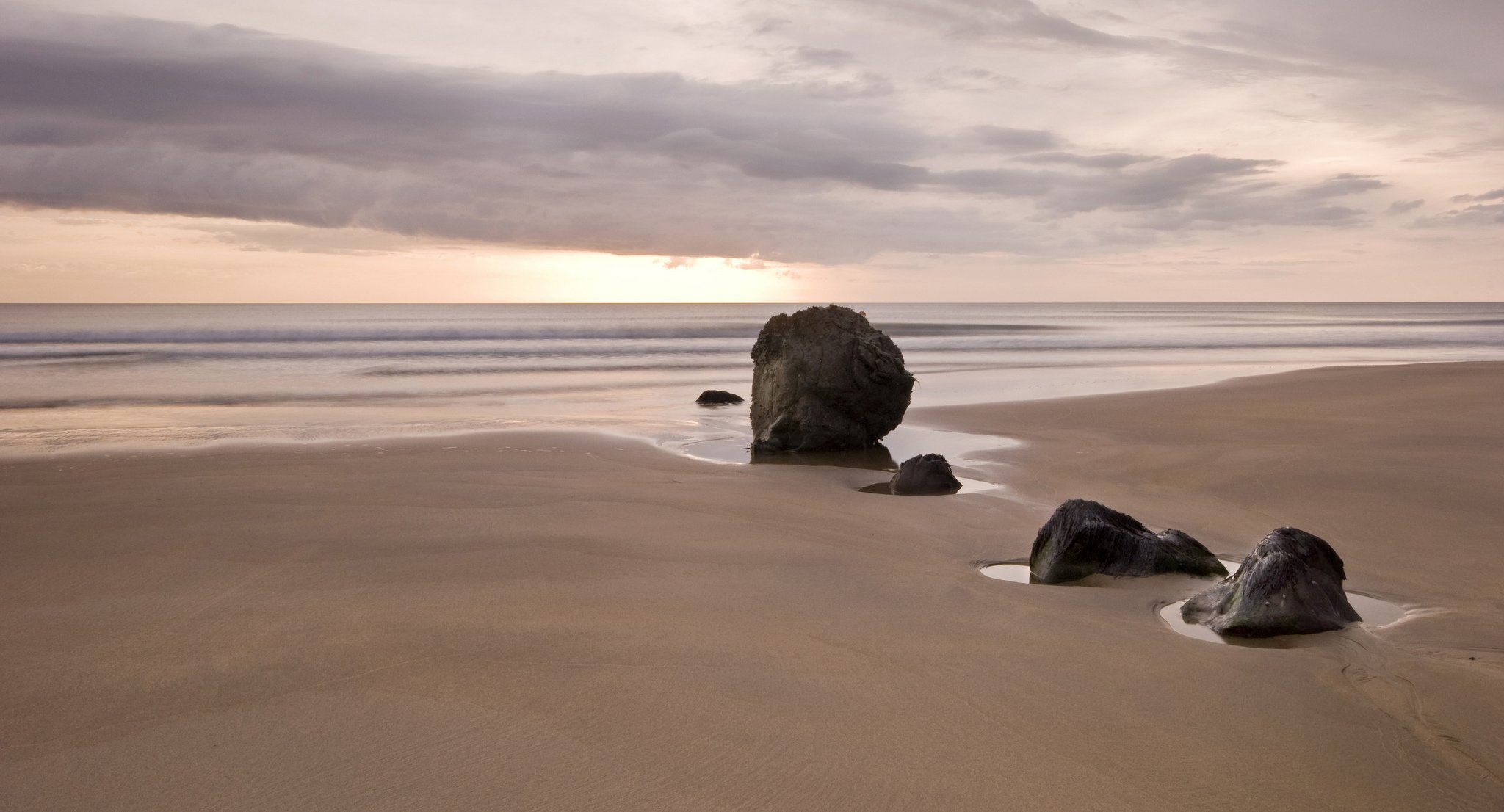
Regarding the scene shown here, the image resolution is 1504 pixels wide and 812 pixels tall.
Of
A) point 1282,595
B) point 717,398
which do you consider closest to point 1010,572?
point 1282,595

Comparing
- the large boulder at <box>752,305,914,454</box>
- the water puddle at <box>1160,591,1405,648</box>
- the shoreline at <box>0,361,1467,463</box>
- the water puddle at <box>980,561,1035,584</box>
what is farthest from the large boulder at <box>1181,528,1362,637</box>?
the large boulder at <box>752,305,914,454</box>

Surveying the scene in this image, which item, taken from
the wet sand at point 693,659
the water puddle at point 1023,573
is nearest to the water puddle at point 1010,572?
the water puddle at point 1023,573

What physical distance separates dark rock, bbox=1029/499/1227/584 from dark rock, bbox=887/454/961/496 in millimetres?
2259

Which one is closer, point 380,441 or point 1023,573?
point 1023,573

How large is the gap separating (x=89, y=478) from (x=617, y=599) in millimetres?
5612

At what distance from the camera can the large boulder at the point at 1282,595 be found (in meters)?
3.95

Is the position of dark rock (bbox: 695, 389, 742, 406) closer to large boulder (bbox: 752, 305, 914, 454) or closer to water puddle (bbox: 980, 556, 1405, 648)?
large boulder (bbox: 752, 305, 914, 454)

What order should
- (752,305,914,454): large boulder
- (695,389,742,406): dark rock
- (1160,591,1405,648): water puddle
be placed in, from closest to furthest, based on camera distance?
1. (1160,591,1405,648): water puddle
2. (752,305,914,454): large boulder
3. (695,389,742,406): dark rock

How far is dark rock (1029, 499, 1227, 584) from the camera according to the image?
489cm

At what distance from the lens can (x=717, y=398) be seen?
1462 centimetres

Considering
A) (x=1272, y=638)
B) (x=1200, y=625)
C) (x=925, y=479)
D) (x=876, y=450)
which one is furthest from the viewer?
(x=876, y=450)

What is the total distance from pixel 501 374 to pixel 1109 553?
18809 mm

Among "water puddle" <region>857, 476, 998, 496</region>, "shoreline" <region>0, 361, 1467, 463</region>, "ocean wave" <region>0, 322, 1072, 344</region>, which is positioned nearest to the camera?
"water puddle" <region>857, 476, 998, 496</region>

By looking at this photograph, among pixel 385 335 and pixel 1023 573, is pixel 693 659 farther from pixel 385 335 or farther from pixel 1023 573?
pixel 385 335
